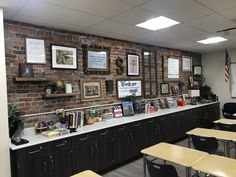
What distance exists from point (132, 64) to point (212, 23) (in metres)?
2.04

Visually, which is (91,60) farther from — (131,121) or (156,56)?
(156,56)

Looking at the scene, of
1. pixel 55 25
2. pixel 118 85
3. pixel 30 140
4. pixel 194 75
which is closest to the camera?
pixel 30 140

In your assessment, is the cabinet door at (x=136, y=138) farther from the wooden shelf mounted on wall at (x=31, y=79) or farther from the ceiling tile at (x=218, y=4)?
the ceiling tile at (x=218, y=4)

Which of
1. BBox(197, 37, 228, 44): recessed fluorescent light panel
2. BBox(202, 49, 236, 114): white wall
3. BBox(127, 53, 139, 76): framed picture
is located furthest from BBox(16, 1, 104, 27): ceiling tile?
BBox(202, 49, 236, 114): white wall

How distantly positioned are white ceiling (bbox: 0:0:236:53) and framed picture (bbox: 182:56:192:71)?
2625 mm

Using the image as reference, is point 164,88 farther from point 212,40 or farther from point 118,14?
point 118,14

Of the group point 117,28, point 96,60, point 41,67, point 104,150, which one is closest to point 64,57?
point 41,67

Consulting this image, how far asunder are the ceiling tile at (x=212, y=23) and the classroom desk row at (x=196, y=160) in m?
2.34

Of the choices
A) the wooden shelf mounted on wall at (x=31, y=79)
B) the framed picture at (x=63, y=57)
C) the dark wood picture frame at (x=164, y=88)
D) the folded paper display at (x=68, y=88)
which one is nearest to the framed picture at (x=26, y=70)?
the wooden shelf mounted on wall at (x=31, y=79)

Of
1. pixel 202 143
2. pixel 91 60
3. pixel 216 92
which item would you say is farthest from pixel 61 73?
pixel 216 92

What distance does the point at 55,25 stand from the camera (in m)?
3.54

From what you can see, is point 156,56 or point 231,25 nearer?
point 231,25

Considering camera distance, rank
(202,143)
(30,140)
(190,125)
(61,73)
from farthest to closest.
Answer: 1. (190,125)
2. (61,73)
3. (202,143)
4. (30,140)

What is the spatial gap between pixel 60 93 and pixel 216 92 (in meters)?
6.06
